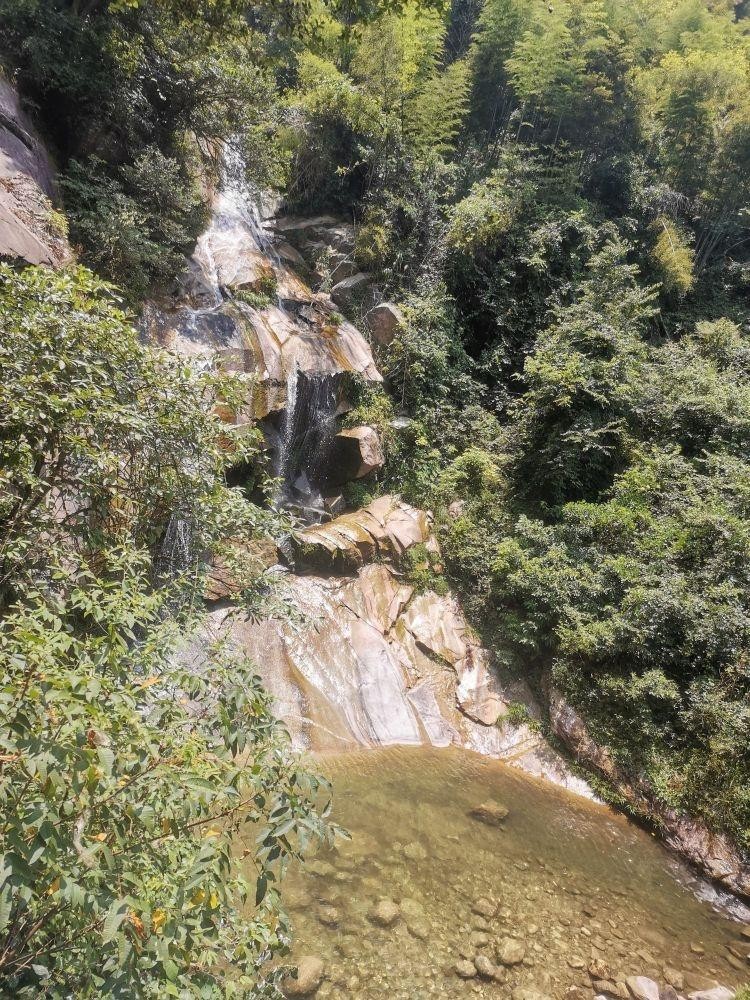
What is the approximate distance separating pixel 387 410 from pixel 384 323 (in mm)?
2464

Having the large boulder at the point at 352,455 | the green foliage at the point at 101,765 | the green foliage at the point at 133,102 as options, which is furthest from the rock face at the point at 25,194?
the large boulder at the point at 352,455

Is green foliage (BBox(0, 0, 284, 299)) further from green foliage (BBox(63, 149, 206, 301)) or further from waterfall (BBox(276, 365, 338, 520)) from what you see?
waterfall (BBox(276, 365, 338, 520))

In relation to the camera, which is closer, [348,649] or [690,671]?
[690,671]

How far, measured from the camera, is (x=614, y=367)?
35.8 ft

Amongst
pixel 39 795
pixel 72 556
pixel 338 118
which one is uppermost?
pixel 338 118

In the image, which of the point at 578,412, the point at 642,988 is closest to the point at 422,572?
the point at 578,412

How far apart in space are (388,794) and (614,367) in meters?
8.95

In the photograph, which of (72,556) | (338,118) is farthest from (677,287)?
(72,556)

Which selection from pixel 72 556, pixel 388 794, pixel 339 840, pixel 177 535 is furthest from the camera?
pixel 388 794

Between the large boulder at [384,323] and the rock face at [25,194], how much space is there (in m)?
7.03

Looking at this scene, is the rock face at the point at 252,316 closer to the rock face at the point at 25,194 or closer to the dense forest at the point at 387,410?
the dense forest at the point at 387,410

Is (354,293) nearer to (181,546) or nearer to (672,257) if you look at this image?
(672,257)

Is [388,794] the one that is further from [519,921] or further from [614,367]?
[614,367]

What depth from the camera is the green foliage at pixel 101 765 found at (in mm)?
1464
